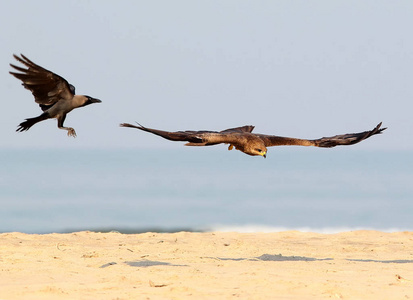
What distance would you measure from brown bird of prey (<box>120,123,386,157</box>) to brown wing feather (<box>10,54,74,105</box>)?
212 centimetres

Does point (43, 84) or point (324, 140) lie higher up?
point (43, 84)

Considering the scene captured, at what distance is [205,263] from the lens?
1183 cm

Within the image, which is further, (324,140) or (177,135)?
(324,140)

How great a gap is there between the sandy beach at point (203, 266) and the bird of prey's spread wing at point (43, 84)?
2559mm

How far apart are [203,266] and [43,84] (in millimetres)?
3745

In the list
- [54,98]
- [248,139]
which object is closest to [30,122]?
[54,98]

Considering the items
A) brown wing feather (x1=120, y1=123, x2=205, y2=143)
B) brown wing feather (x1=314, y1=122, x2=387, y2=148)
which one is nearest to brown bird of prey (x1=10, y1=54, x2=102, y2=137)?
brown wing feather (x1=120, y1=123, x2=205, y2=143)

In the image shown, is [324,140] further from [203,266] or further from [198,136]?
[203,266]

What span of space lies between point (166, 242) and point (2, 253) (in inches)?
133

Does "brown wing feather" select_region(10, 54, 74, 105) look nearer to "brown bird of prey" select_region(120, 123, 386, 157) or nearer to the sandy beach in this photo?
"brown bird of prey" select_region(120, 123, 386, 157)

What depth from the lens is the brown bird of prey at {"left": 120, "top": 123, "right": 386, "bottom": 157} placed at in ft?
35.2

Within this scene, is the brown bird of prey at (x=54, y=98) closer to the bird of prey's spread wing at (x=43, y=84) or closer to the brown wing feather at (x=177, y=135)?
the bird of prey's spread wing at (x=43, y=84)

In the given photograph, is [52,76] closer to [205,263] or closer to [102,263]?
[102,263]

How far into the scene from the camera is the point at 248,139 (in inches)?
456
